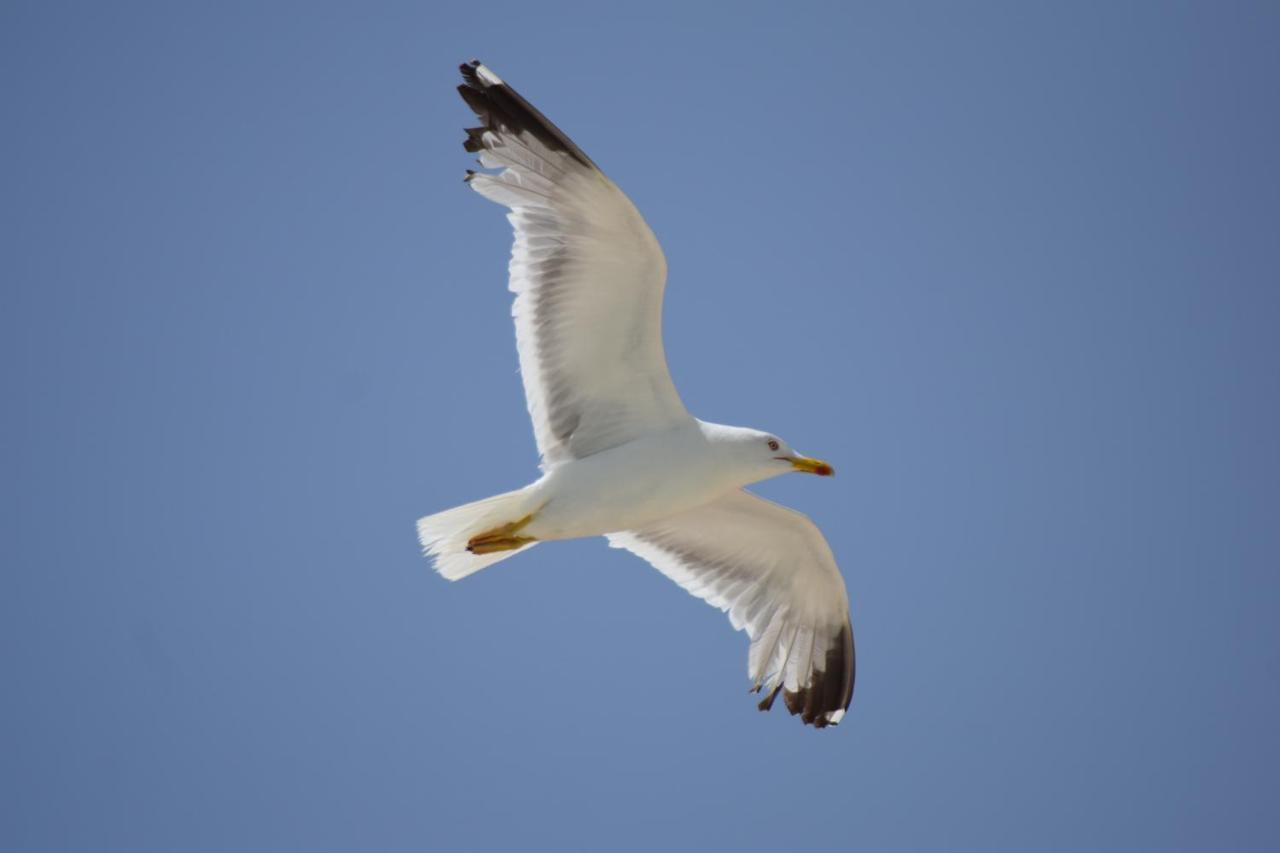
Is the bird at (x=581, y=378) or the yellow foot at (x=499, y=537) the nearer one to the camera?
the bird at (x=581, y=378)

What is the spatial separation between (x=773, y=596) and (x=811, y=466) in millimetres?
1475

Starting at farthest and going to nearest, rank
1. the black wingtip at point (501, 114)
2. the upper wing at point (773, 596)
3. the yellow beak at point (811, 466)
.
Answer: the upper wing at point (773, 596), the yellow beak at point (811, 466), the black wingtip at point (501, 114)

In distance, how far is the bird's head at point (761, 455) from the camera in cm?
813

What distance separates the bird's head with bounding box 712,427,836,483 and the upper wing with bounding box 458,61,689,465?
327 millimetres

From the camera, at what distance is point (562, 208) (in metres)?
7.72

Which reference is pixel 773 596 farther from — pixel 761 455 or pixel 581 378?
pixel 581 378

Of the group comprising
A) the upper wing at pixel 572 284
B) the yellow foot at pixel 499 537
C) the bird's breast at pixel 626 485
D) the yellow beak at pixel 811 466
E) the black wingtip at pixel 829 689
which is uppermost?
the upper wing at pixel 572 284

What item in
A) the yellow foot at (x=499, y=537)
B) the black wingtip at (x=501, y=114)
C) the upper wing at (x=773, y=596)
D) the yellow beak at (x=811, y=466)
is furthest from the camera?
the upper wing at (x=773, y=596)

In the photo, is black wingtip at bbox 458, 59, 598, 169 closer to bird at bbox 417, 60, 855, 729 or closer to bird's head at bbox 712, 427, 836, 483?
bird at bbox 417, 60, 855, 729

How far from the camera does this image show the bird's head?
320 inches

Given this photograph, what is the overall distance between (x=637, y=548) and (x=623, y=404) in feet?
5.07

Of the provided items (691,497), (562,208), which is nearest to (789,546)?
(691,497)

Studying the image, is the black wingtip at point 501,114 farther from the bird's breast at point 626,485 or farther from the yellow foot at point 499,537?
the yellow foot at point 499,537

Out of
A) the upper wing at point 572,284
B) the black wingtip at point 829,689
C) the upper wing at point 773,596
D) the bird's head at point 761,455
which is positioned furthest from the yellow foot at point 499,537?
the black wingtip at point 829,689
